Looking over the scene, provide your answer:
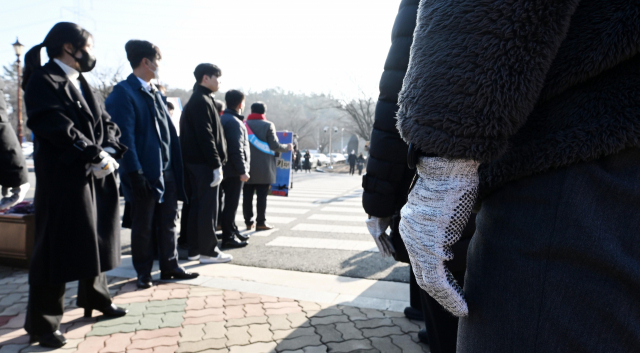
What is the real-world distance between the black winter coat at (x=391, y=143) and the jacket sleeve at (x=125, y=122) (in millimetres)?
2433

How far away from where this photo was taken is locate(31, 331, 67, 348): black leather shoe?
8.66 ft

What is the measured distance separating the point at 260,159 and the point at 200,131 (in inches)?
81.5

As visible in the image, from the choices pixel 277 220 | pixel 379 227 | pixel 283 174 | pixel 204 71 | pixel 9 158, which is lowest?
pixel 277 220

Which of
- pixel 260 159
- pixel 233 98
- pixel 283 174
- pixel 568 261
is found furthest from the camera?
pixel 283 174

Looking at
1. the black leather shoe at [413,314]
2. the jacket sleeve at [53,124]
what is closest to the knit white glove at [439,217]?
the black leather shoe at [413,314]

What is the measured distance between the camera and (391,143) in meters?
1.80

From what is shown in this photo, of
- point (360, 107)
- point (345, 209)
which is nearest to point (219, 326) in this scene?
point (345, 209)

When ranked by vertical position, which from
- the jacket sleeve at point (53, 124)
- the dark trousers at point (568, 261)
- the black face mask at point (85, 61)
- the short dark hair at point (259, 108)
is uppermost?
the short dark hair at point (259, 108)

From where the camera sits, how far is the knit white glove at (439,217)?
3.10ft

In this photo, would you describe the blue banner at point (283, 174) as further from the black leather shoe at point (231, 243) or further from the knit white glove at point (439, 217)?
the knit white glove at point (439, 217)

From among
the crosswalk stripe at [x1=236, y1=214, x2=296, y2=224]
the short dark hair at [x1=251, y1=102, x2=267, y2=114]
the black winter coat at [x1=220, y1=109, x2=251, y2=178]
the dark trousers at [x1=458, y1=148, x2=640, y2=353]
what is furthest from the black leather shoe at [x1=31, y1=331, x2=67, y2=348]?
the crosswalk stripe at [x1=236, y1=214, x2=296, y2=224]

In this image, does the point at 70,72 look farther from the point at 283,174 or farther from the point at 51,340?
the point at 283,174

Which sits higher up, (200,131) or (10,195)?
(200,131)

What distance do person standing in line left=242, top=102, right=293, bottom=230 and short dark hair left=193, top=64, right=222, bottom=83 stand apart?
70.3 inches
